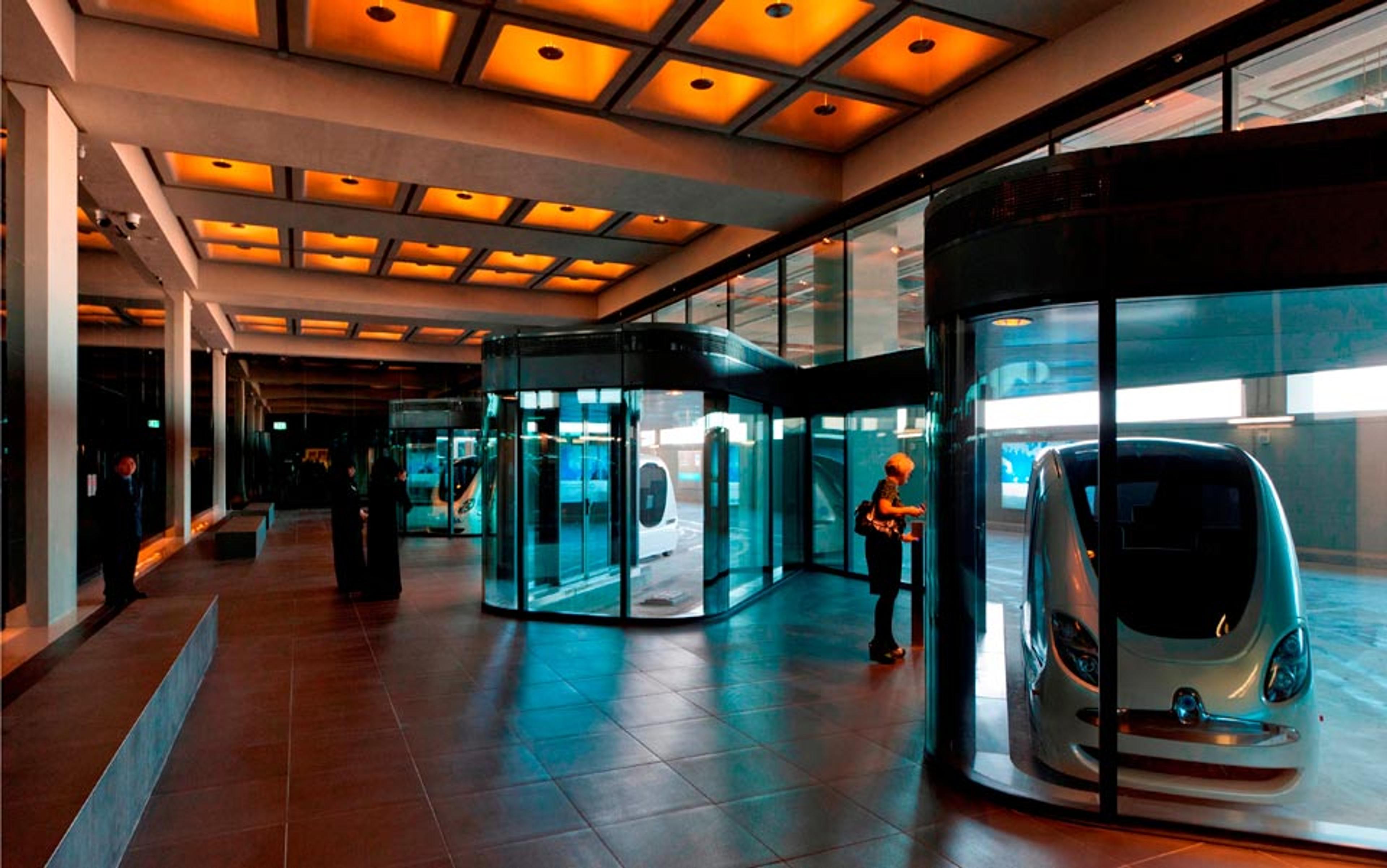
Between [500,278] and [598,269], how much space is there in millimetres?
1994

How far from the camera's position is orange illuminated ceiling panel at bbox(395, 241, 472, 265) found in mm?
14522

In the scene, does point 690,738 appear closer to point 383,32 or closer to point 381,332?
point 383,32

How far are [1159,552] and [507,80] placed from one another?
717cm

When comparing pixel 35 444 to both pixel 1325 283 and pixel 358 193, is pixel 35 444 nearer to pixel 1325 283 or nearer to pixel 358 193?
pixel 358 193

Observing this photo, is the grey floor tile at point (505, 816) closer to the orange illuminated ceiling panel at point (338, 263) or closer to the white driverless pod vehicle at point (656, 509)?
the white driverless pod vehicle at point (656, 509)

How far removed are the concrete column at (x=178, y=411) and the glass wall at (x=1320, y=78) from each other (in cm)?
1580

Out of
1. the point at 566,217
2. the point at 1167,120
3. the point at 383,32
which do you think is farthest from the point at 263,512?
the point at 1167,120

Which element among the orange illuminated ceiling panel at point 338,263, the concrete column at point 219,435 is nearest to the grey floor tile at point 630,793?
the orange illuminated ceiling panel at point 338,263

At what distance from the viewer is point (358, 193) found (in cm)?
1148

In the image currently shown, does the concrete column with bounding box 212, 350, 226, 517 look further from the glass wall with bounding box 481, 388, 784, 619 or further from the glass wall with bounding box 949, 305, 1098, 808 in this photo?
the glass wall with bounding box 949, 305, 1098, 808

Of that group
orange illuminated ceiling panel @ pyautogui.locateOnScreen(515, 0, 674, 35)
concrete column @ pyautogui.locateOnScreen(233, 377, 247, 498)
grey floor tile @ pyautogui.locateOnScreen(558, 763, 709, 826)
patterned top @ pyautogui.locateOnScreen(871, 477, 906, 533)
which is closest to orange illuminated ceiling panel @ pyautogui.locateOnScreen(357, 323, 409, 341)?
concrete column @ pyautogui.locateOnScreen(233, 377, 247, 498)

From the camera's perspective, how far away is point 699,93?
8.91 meters

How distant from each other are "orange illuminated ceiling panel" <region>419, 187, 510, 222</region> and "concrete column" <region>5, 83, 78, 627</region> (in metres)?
4.82

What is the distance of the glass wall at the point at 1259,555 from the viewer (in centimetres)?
377
